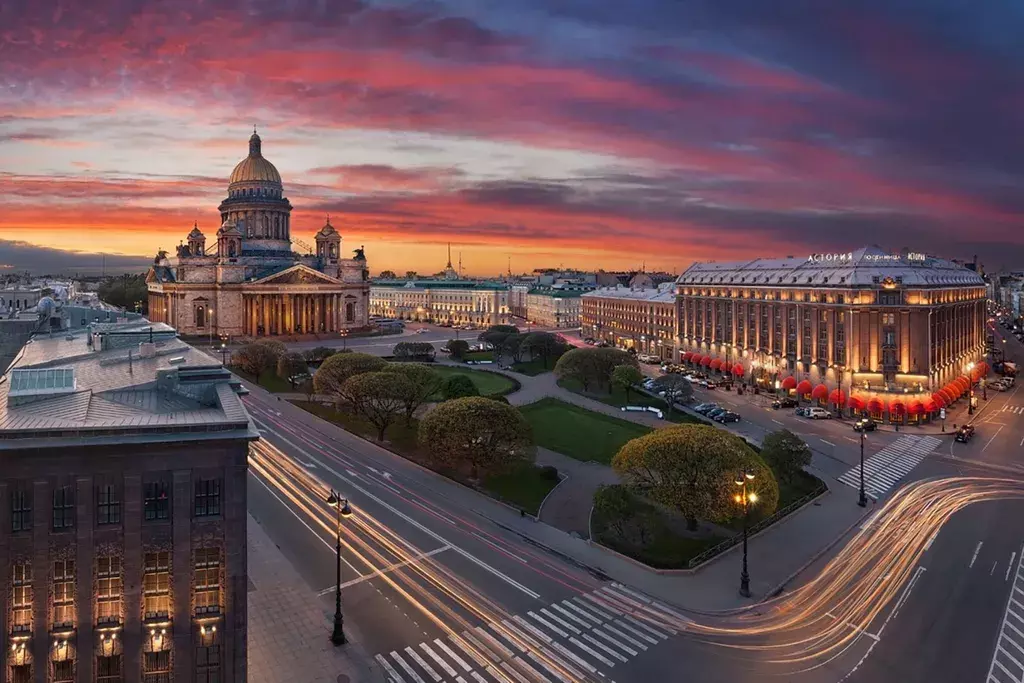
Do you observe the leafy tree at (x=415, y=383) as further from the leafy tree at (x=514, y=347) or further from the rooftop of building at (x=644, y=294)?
the rooftop of building at (x=644, y=294)

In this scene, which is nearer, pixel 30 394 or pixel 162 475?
pixel 162 475

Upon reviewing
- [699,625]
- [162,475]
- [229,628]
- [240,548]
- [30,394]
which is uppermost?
[30,394]

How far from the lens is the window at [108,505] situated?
27.0 meters

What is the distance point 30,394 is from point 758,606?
3769 cm

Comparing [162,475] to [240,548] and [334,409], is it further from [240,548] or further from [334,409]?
[334,409]

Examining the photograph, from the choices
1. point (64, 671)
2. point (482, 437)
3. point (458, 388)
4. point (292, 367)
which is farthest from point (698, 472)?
point (292, 367)

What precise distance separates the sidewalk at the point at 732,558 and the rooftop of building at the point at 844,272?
45.6m

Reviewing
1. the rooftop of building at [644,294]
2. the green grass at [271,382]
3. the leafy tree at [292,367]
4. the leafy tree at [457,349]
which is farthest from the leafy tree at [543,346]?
the green grass at [271,382]

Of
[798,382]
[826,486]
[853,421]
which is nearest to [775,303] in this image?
[798,382]

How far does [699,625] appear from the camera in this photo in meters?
34.6

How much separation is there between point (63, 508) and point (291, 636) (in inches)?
478

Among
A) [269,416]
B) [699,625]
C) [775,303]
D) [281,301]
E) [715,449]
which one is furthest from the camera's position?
[281,301]

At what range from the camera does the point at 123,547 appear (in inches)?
1059

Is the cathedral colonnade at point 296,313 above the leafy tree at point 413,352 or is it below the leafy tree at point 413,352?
above
